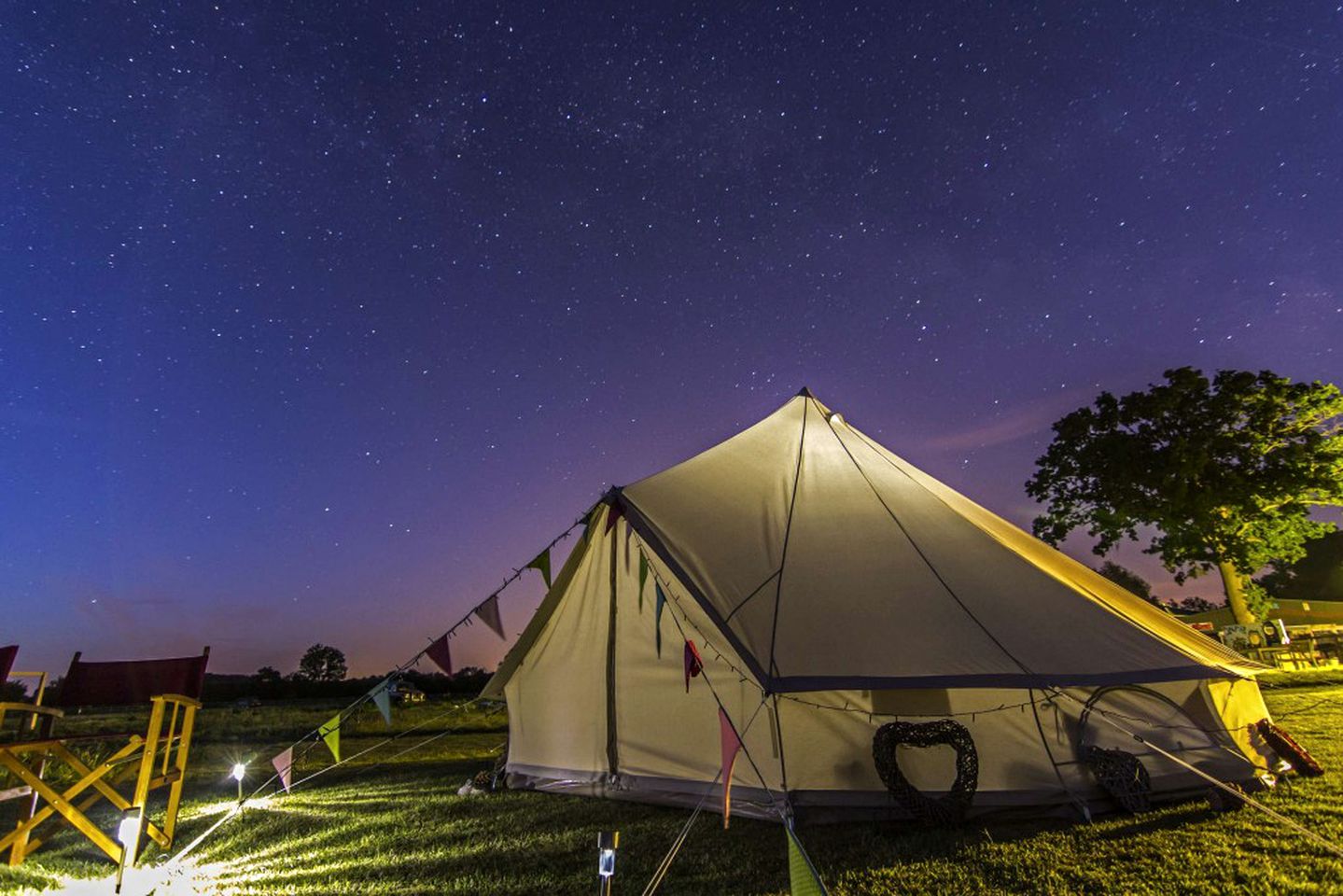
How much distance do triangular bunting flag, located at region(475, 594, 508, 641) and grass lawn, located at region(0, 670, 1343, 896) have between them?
1.18 m

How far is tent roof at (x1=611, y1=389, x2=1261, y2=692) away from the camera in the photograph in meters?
3.44

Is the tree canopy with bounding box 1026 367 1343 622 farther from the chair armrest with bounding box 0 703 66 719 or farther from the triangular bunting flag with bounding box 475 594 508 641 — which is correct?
the chair armrest with bounding box 0 703 66 719

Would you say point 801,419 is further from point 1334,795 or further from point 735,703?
point 1334,795

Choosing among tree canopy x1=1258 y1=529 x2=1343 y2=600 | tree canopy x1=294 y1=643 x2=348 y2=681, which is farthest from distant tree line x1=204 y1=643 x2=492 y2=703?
tree canopy x1=1258 y1=529 x2=1343 y2=600

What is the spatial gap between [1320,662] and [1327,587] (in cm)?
3395

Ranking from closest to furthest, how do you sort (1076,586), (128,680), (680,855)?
(680,855), (128,680), (1076,586)

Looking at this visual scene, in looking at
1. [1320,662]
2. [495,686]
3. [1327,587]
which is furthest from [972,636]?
[1327,587]

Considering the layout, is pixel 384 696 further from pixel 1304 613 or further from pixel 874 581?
pixel 1304 613

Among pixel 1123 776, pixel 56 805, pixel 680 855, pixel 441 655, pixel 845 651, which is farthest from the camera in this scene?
pixel 441 655

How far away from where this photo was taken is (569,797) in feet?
15.8

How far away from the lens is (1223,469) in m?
15.0

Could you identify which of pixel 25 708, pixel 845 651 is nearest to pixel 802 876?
pixel 845 651

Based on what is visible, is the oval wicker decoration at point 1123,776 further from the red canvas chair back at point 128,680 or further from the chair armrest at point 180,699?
the red canvas chair back at point 128,680

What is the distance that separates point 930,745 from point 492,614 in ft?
9.92
